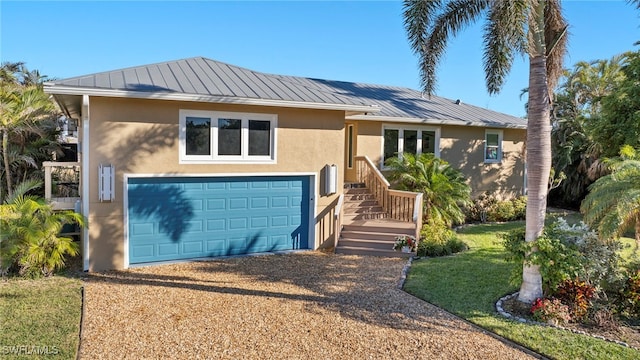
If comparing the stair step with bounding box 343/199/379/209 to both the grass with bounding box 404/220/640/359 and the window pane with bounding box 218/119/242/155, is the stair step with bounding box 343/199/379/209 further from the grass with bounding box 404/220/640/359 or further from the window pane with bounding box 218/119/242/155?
the window pane with bounding box 218/119/242/155

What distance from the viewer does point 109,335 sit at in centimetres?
594

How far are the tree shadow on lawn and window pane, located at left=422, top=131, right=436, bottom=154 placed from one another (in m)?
6.82

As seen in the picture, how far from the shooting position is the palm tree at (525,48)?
688 centimetres

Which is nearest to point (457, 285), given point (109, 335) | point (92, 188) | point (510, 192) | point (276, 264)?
point (276, 264)

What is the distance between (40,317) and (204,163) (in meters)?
A: 4.86

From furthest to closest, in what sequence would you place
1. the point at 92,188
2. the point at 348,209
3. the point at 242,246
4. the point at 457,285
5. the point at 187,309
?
the point at 348,209 < the point at 242,246 < the point at 92,188 < the point at 457,285 < the point at 187,309

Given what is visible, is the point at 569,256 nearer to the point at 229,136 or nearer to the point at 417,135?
the point at 229,136

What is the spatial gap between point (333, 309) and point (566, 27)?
6488mm

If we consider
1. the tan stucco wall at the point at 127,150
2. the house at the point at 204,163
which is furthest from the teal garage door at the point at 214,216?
the tan stucco wall at the point at 127,150

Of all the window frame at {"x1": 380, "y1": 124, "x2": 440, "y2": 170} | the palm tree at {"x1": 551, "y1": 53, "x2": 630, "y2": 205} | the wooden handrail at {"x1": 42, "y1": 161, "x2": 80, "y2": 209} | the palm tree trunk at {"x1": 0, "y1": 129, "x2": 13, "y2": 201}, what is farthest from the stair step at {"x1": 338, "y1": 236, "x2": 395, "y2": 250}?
the palm tree at {"x1": 551, "y1": 53, "x2": 630, "y2": 205}

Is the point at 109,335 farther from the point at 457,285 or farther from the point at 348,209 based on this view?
the point at 348,209

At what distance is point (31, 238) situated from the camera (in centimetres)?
829

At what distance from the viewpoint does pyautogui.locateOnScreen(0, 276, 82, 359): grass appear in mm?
5359

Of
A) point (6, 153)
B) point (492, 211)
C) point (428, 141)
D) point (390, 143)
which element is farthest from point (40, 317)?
point (492, 211)
